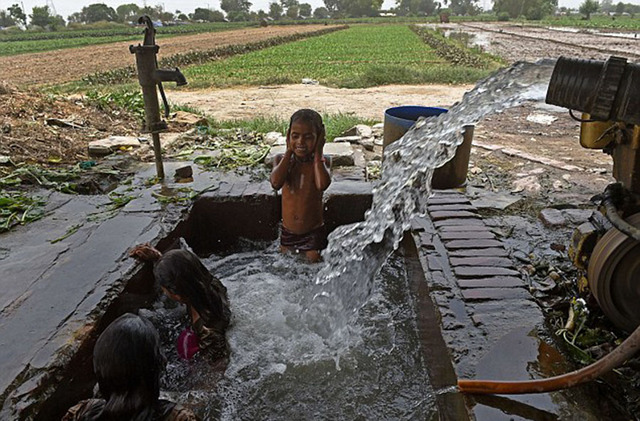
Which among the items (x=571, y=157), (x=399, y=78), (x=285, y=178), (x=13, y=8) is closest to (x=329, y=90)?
(x=399, y=78)

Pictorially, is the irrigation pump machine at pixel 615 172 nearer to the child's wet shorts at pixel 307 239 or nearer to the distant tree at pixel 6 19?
the child's wet shorts at pixel 307 239

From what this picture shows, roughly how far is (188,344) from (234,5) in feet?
330

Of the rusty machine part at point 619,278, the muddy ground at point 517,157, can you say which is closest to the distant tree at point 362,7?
the muddy ground at point 517,157

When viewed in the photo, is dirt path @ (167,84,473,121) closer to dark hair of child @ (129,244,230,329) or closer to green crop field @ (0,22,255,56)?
dark hair of child @ (129,244,230,329)

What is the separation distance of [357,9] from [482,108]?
9448cm

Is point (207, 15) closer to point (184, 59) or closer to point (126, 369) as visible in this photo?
point (184, 59)

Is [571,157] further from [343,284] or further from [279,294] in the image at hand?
[279,294]

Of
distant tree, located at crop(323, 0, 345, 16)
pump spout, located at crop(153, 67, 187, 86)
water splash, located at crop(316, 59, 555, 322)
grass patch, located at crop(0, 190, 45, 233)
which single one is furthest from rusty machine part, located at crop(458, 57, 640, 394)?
distant tree, located at crop(323, 0, 345, 16)

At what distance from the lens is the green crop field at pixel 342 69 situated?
43.1 ft

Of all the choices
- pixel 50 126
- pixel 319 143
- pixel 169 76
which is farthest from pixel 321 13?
pixel 319 143

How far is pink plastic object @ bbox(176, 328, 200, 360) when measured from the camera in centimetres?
242

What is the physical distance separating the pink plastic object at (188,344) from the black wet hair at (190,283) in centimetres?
10

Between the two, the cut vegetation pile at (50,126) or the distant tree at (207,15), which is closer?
the cut vegetation pile at (50,126)

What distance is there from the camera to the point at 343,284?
3119 millimetres
